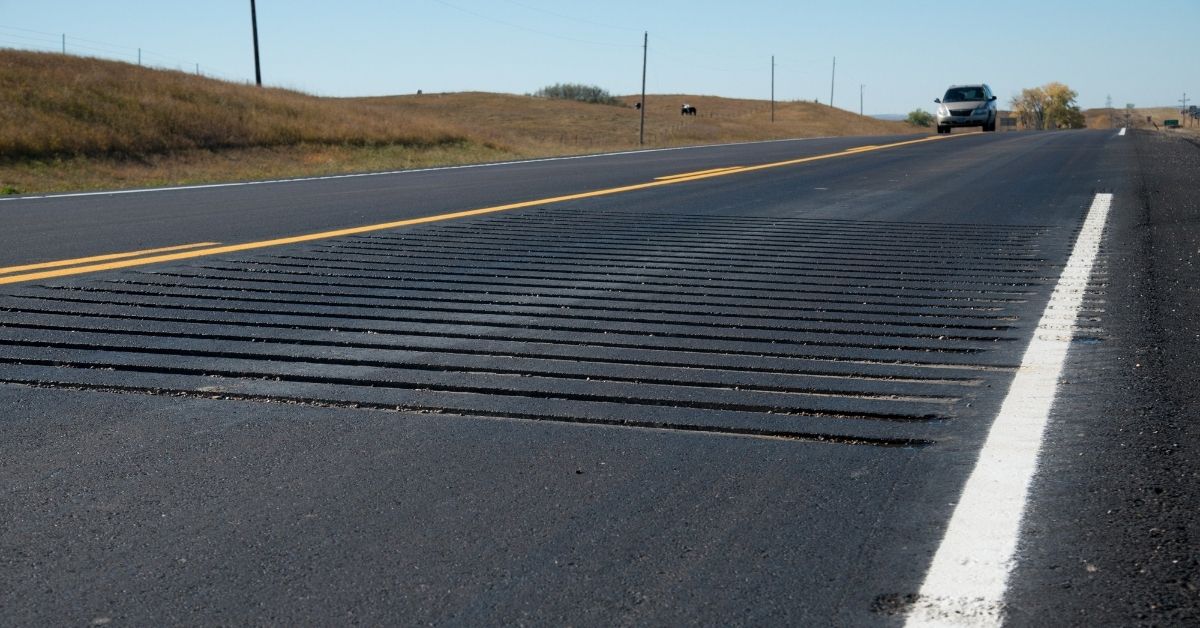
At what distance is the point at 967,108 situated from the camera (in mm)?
41312

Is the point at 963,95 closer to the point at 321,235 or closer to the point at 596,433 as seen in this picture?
the point at 321,235

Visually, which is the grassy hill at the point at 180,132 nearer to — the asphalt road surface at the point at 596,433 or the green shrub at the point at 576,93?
the asphalt road surface at the point at 596,433

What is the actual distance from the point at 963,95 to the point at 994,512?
4119 centimetres

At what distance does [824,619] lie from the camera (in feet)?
8.10

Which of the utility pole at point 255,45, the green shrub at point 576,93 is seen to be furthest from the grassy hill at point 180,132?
the green shrub at point 576,93

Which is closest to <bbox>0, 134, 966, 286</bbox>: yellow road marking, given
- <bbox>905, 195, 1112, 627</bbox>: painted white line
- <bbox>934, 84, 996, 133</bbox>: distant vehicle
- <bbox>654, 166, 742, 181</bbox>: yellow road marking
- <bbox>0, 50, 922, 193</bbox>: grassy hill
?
<bbox>654, 166, 742, 181</bbox>: yellow road marking

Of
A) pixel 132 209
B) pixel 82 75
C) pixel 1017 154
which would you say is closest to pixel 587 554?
pixel 132 209

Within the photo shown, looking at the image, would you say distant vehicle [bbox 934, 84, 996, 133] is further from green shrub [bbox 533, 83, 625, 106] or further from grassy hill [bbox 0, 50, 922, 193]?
green shrub [bbox 533, 83, 625, 106]

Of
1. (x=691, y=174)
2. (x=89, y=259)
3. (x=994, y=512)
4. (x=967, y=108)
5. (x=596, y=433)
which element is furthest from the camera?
(x=967, y=108)

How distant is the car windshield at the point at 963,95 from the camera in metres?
41.7

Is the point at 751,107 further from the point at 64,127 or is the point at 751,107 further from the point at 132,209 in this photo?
the point at 132,209

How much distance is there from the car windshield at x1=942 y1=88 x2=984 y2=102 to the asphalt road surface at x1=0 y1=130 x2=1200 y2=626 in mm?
34474

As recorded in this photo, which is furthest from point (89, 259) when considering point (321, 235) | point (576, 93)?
point (576, 93)

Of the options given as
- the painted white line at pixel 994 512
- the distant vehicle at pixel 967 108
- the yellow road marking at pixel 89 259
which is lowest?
the painted white line at pixel 994 512
